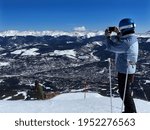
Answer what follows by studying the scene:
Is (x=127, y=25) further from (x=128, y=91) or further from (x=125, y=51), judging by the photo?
(x=128, y=91)

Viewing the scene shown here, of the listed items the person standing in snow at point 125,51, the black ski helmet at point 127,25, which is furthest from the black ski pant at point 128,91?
the black ski helmet at point 127,25

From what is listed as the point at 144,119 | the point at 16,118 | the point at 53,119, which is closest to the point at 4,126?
the point at 16,118

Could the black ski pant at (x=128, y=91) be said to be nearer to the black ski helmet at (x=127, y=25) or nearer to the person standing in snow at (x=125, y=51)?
the person standing in snow at (x=125, y=51)

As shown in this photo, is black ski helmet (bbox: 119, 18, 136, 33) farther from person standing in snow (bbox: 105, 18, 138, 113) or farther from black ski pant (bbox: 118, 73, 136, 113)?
black ski pant (bbox: 118, 73, 136, 113)

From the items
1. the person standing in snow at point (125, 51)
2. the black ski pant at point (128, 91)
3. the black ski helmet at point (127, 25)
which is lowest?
the black ski pant at point (128, 91)

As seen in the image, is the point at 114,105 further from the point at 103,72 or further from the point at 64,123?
the point at 103,72

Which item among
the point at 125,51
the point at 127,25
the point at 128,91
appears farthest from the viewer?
the point at 128,91

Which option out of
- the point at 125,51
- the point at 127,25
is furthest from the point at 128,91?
the point at 127,25

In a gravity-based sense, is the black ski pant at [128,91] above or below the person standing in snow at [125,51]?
below

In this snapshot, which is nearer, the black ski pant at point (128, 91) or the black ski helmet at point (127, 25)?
the black ski helmet at point (127, 25)

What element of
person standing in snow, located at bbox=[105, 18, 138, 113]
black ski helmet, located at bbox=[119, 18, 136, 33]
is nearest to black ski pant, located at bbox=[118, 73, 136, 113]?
person standing in snow, located at bbox=[105, 18, 138, 113]
